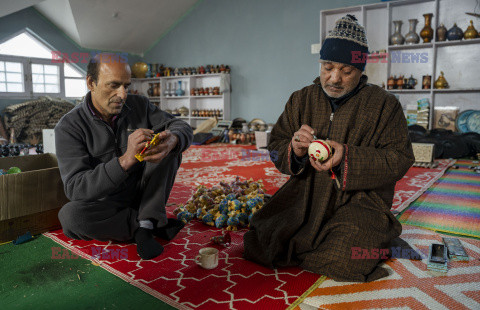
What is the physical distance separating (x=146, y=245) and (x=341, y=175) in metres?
1.05

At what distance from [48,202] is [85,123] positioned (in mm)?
615

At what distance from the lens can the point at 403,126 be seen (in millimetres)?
1665

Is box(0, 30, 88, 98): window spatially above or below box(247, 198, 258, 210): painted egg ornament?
above

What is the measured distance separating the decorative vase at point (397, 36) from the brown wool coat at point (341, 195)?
5027 mm

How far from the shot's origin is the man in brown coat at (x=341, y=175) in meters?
1.57

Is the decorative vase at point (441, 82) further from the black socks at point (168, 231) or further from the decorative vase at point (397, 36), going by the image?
the black socks at point (168, 231)

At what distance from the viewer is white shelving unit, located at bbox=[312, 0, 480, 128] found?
5.83 meters

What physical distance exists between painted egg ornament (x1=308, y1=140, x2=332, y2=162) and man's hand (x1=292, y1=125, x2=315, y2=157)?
1.7 inches

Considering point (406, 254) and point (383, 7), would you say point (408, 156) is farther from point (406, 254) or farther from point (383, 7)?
point (383, 7)

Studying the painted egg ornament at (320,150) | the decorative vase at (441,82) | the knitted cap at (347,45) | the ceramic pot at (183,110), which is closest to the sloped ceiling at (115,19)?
the ceramic pot at (183,110)

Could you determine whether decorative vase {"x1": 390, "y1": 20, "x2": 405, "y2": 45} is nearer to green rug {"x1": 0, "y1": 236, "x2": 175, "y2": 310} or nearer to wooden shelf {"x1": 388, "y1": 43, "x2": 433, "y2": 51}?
wooden shelf {"x1": 388, "y1": 43, "x2": 433, "y2": 51}

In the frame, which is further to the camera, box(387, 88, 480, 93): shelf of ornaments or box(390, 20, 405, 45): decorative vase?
box(390, 20, 405, 45): decorative vase

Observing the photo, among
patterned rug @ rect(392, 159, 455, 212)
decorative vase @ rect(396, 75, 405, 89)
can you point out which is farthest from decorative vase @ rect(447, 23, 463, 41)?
patterned rug @ rect(392, 159, 455, 212)

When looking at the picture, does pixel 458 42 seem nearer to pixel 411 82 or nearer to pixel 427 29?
pixel 427 29
